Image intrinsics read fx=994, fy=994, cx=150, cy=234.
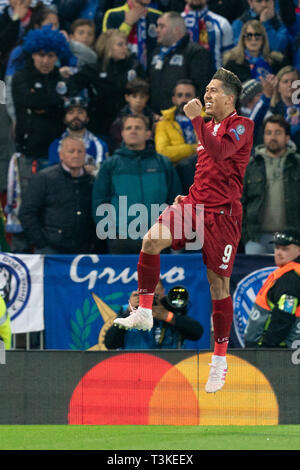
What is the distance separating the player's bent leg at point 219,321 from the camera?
802cm

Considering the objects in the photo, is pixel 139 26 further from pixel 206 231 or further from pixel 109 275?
pixel 206 231

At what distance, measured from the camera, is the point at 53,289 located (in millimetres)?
11461

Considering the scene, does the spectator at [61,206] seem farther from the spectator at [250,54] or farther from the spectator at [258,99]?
the spectator at [250,54]

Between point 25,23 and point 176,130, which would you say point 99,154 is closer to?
point 176,130

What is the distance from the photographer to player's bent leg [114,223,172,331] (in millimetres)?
7598

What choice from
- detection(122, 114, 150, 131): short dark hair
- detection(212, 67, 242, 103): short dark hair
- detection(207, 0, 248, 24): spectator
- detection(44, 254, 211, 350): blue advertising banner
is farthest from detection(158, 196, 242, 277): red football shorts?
detection(207, 0, 248, 24): spectator

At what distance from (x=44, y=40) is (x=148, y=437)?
6.47m

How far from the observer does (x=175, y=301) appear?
10312mm

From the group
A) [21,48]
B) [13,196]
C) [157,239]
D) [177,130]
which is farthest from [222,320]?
[21,48]

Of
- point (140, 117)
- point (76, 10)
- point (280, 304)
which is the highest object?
point (76, 10)

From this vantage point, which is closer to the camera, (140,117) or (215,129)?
(215,129)

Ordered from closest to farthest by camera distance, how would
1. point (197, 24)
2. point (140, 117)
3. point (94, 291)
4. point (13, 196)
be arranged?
point (94, 291) < point (140, 117) < point (13, 196) < point (197, 24)

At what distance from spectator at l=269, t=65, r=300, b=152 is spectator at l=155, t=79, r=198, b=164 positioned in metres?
1.08

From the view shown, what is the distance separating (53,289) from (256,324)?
2.49m
